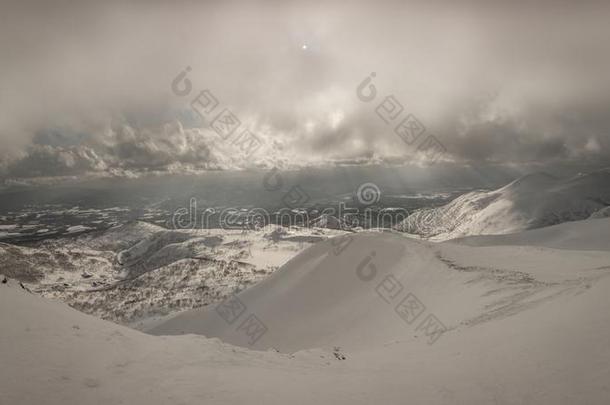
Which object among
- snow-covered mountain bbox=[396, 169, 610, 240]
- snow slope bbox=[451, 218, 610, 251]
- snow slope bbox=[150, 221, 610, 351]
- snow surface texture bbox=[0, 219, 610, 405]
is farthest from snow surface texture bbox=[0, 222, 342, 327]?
snow-covered mountain bbox=[396, 169, 610, 240]

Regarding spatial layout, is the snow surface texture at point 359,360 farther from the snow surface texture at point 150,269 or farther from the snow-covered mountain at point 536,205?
the snow-covered mountain at point 536,205

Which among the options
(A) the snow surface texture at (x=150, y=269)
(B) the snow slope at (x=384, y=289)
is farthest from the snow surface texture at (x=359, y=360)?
(A) the snow surface texture at (x=150, y=269)

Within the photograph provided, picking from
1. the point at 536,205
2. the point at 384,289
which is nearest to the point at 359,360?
the point at 384,289

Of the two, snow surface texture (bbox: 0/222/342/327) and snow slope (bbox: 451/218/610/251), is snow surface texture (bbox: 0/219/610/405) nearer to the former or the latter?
snow slope (bbox: 451/218/610/251)

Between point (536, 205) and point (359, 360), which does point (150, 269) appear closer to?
point (359, 360)

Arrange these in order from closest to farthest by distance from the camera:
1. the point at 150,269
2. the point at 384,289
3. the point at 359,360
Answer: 1. the point at 359,360
2. the point at 384,289
3. the point at 150,269

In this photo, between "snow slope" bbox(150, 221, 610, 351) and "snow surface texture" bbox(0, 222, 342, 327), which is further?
"snow surface texture" bbox(0, 222, 342, 327)

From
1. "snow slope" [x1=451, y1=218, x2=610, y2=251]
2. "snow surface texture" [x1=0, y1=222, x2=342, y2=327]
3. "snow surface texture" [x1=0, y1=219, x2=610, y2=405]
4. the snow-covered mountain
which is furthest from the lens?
the snow-covered mountain
